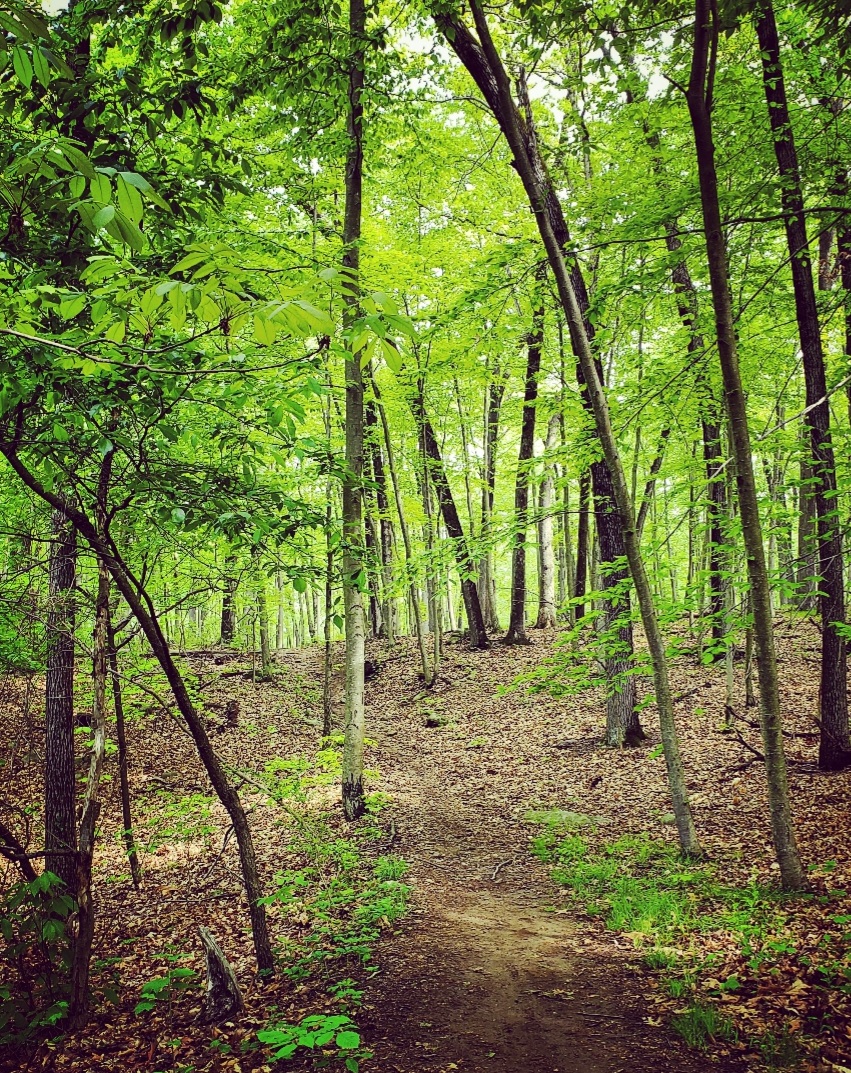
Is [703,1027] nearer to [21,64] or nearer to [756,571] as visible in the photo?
[756,571]

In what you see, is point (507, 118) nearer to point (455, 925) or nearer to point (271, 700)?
point (455, 925)

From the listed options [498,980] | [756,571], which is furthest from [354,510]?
[498,980]

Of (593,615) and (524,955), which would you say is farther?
(593,615)

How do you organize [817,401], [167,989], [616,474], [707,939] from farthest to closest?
[616,474] < [817,401] < [167,989] < [707,939]

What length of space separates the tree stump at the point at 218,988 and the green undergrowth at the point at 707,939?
10.3 ft

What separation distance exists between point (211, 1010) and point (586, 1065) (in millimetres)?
2756

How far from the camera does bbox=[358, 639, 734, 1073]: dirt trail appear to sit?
3.74 metres

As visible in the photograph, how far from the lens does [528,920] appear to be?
577cm

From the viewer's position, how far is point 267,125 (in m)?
7.54

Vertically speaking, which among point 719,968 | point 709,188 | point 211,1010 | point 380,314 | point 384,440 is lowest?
point 211,1010

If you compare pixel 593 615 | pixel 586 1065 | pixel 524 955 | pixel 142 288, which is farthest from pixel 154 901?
pixel 142 288

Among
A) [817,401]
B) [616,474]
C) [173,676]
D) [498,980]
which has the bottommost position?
[498,980]

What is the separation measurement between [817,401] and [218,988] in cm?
756

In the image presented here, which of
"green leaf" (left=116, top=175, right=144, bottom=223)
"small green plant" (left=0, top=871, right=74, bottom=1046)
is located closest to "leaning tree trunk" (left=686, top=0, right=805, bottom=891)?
"green leaf" (left=116, top=175, right=144, bottom=223)
